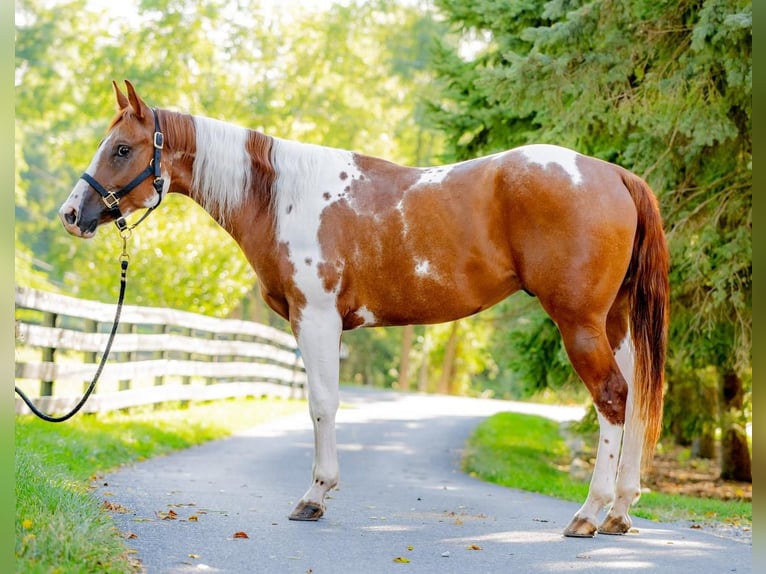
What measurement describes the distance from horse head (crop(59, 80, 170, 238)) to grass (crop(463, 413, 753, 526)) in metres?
4.22

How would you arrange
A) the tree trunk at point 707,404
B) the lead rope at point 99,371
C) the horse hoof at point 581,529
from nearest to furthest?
the lead rope at point 99,371 < the horse hoof at point 581,529 < the tree trunk at point 707,404

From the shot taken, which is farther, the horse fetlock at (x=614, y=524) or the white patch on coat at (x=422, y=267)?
the white patch on coat at (x=422, y=267)

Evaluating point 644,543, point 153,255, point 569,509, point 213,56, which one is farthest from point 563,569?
point 213,56

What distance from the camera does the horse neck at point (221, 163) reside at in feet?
18.1

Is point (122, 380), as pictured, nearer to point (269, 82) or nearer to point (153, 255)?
point (153, 255)

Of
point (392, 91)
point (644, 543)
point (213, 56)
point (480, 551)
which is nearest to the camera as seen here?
point (480, 551)

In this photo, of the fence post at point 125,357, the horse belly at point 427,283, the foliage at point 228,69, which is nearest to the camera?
the horse belly at point 427,283

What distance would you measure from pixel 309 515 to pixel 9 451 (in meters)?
2.50

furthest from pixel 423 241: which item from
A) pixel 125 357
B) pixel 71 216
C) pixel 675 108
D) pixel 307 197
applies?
pixel 125 357

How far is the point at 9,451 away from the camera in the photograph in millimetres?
3008

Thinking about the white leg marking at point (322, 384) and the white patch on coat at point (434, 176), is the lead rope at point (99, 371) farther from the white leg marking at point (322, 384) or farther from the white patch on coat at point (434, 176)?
the white patch on coat at point (434, 176)

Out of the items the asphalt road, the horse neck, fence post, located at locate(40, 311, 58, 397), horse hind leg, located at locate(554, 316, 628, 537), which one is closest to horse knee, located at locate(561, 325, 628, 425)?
horse hind leg, located at locate(554, 316, 628, 537)

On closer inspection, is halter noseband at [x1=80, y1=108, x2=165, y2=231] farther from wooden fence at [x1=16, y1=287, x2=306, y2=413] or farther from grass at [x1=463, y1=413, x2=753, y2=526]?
grass at [x1=463, y1=413, x2=753, y2=526]

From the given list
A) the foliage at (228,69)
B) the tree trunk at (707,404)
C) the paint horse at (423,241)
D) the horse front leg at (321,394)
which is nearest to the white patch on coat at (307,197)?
the paint horse at (423,241)
